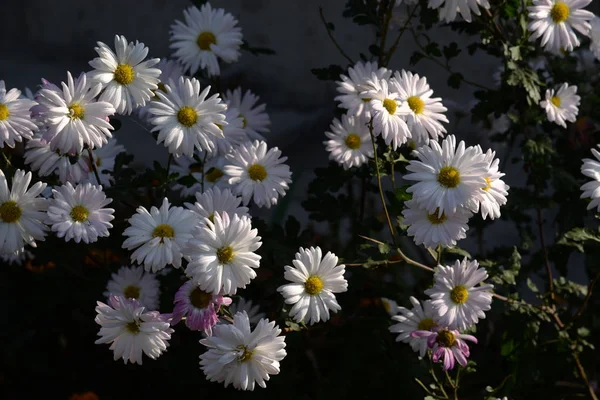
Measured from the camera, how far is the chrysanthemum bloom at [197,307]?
1485 millimetres

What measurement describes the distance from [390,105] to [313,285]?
1.53 ft

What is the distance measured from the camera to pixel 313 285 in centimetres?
156

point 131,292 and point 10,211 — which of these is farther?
point 131,292

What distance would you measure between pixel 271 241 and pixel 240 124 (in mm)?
333

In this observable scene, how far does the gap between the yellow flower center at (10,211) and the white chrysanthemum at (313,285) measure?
597 mm

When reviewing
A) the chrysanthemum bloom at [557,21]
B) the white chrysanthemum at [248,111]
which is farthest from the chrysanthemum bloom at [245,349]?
the chrysanthemum bloom at [557,21]

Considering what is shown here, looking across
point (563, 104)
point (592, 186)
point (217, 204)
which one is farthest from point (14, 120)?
point (563, 104)

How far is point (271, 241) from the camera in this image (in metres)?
1.91

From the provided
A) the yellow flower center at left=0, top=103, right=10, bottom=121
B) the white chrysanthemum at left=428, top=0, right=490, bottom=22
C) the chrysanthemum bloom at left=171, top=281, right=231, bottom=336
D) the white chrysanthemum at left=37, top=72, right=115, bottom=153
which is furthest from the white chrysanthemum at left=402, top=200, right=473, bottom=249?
the yellow flower center at left=0, top=103, right=10, bottom=121

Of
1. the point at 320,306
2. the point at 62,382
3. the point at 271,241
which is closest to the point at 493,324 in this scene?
the point at 271,241

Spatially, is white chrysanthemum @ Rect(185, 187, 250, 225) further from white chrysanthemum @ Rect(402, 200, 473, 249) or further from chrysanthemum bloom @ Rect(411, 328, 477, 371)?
chrysanthemum bloom @ Rect(411, 328, 477, 371)

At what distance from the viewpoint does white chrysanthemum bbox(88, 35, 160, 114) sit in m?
1.61

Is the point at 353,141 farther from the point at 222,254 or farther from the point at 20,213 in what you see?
the point at 20,213

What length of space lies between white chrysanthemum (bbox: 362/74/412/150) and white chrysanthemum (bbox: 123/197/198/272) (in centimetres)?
47
